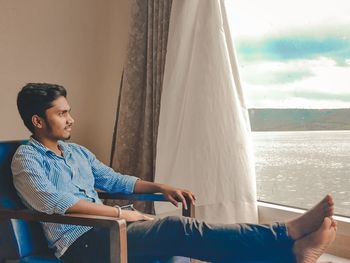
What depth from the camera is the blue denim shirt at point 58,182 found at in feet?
5.42

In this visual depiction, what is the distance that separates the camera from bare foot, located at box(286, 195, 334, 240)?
59.1 inches

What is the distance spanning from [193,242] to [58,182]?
59 centimetres

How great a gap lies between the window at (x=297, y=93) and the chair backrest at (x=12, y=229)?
121cm

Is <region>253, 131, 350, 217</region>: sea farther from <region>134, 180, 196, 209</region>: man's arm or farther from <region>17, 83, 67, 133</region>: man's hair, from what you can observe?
<region>17, 83, 67, 133</region>: man's hair

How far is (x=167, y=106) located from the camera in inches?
97.4

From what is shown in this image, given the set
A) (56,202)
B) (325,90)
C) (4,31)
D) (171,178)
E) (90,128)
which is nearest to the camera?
(56,202)

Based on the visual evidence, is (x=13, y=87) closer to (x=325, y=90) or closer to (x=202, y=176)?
(x=202, y=176)

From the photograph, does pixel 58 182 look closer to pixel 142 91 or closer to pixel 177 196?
pixel 177 196

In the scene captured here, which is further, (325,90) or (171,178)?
(171,178)

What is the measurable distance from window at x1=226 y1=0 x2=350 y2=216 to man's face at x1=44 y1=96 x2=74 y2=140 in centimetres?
96

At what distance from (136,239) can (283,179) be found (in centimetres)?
114

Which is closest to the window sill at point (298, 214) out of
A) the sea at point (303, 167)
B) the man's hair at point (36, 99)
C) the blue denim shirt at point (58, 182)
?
the sea at point (303, 167)

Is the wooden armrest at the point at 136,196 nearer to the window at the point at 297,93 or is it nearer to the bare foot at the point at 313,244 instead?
the bare foot at the point at 313,244

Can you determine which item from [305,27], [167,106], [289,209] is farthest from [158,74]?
[289,209]
